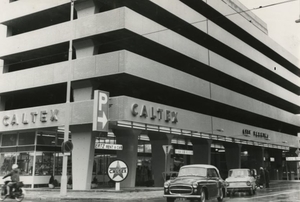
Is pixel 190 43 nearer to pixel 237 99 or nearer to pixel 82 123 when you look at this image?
pixel 237 99

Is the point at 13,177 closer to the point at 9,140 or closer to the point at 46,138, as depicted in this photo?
the point at 46,138

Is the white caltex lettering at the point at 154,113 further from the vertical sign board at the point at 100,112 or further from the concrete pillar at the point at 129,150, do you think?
the concrete pillar at the point at 129,150

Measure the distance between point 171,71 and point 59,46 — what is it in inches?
380

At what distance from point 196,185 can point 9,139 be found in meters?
21.0

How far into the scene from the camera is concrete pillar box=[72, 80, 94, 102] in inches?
1072

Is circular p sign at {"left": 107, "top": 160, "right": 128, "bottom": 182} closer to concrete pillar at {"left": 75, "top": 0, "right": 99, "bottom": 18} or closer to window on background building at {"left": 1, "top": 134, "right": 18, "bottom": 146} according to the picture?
concrete pillar at {"left": 75, "top": 0, "right": 99, "bottom": 18}

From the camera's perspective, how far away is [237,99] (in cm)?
4053

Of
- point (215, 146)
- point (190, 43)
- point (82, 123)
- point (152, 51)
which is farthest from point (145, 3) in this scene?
point (215, 146)

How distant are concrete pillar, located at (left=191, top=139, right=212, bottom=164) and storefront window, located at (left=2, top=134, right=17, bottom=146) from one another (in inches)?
692

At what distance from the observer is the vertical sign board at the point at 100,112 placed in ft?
78.9

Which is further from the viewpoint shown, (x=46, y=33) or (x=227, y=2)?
(x=227, y=2)

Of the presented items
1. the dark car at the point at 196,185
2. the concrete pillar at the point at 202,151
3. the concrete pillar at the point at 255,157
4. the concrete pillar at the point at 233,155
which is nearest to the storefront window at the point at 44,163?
the concrete pillar at the point at 202,151

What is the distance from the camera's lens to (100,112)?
24391mm

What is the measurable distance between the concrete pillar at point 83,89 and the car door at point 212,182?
39.5 feet
